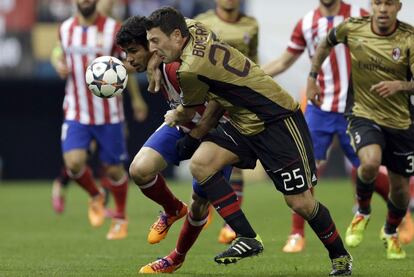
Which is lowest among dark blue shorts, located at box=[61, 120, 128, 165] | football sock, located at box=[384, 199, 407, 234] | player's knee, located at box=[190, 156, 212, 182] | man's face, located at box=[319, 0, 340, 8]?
dark blue shorts, located at box=[61, 120, 128, 165]

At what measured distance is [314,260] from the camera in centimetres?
923

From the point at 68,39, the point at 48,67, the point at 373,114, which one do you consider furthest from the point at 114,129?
the point at 48,67

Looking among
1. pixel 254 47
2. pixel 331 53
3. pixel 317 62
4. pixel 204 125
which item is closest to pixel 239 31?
pixel 254 47

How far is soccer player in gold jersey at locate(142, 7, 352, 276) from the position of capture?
290 inches

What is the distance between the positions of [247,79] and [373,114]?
2.21 meters

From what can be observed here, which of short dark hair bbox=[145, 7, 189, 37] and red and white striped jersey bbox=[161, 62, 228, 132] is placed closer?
short dark hair bbox=[145, 7, 189, 37]

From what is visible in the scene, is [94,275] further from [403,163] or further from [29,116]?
[29,116]

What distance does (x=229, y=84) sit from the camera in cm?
748

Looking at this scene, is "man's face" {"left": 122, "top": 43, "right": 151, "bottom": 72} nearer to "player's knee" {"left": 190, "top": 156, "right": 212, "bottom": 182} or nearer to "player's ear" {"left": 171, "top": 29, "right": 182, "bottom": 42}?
"player's ear" {"left": 171, "top": 29, "right": 182, "bottom": 42}

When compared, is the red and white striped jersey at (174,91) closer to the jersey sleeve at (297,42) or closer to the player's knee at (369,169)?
the player's knee at (369,169)

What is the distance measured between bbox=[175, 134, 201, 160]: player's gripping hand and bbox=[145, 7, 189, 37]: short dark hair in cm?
93

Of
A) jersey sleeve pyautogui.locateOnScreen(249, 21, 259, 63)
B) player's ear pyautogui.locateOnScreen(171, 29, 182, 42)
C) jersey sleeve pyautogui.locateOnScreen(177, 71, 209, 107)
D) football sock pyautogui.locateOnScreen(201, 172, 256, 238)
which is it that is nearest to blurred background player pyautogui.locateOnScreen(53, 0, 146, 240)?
jersey sleeve pyautogui.locateOnScreen(249, 21, 259, 63)

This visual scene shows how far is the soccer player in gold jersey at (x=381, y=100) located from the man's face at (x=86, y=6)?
312 cm

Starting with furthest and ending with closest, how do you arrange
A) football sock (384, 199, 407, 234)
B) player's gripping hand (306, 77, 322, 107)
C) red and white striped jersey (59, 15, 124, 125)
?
red and white striped jersey (59, 15, 124, 125)
football sock (384, 199, 407, 234)
player's gripping hand (306, 77, 322, 107)
